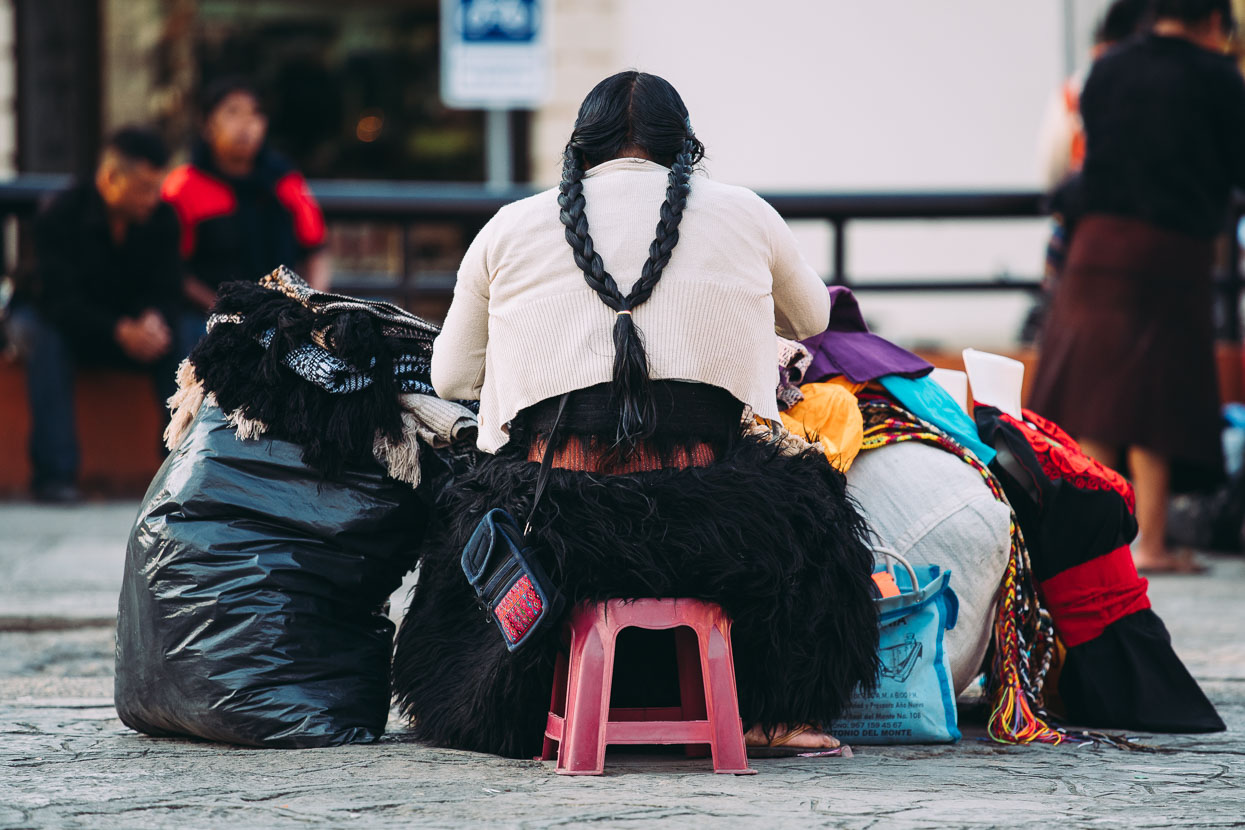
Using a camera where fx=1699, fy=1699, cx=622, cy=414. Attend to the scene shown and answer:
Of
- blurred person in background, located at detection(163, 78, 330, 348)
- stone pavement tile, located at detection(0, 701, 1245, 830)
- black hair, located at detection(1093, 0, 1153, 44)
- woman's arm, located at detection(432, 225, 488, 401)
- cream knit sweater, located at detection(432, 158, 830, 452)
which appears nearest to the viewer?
stone pavement tile, located at detection(0, 701, 1245, 830)

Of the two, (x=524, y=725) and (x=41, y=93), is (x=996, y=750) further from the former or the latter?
(x=41, y=93)

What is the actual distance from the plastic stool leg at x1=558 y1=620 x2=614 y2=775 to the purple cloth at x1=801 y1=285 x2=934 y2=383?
1.05 metres

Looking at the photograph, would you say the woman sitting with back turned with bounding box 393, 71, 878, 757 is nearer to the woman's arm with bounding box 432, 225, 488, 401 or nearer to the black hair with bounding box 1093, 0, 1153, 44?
the woman's arm with bounding box 432, 225, 488, 401

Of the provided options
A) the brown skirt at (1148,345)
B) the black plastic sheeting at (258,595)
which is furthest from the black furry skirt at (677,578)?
the brown skirt at (1148,345)

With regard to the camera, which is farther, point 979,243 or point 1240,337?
point 979,243

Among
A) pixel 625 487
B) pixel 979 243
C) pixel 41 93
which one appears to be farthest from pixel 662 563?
pixel 41 93

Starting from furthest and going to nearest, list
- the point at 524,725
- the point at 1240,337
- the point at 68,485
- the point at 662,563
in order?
the point at 1240,337 < the point at 68,485 < the point at 524,725 < the point at 662,563

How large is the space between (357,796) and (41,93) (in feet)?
27.9

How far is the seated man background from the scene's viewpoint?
7.49 m

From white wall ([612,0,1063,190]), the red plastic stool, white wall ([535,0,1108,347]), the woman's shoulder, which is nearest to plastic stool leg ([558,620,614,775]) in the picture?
the red plastic stool

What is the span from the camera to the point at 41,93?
1048 centimetres

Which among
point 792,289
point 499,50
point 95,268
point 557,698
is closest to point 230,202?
point 95,268

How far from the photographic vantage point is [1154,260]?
609 cm

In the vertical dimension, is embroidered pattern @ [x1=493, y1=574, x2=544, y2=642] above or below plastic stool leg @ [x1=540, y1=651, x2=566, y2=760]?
above
